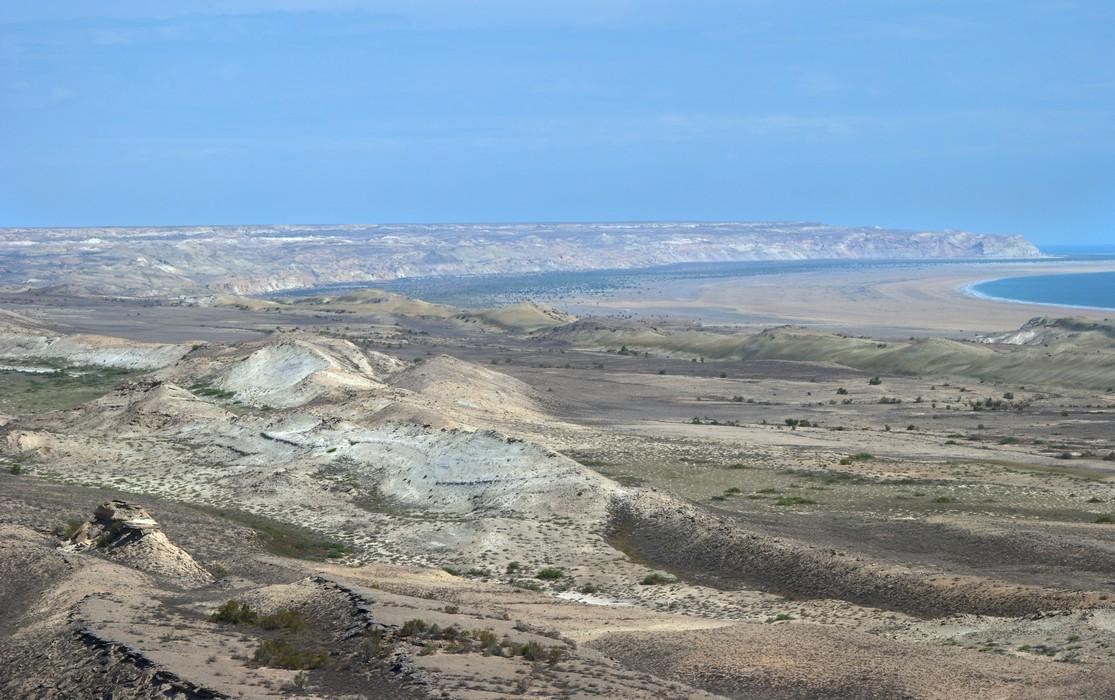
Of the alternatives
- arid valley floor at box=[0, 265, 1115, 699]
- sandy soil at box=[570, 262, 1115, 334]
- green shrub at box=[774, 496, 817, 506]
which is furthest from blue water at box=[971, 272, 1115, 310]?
green shrub at box=[774, 496, 817, 506]

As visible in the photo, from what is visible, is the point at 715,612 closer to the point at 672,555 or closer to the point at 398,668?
the point at 672,555

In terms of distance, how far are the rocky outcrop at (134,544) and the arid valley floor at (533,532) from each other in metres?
0.08

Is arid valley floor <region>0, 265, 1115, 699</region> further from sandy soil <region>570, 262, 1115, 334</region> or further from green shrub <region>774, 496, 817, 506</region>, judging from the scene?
sandy soil <region>570, 262, 1115, 334</region>

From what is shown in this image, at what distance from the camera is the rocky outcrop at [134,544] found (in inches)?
938

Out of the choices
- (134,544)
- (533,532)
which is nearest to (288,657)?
(134,544)

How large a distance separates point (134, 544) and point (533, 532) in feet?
32.8

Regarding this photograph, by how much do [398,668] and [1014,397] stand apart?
56975 millimetres

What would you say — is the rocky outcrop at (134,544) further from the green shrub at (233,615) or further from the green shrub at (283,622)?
the green shrub at (283,622)

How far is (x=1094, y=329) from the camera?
329 feet

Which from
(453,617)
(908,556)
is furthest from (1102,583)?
(453,617)

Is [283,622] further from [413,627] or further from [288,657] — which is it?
[413,627]

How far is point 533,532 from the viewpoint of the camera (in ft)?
99.3

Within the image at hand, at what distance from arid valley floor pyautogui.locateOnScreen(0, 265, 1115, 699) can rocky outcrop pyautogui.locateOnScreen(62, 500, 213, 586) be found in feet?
0.27

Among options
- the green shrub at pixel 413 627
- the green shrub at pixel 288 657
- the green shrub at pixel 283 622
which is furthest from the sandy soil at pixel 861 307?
the green shrub at pixel 288 657
